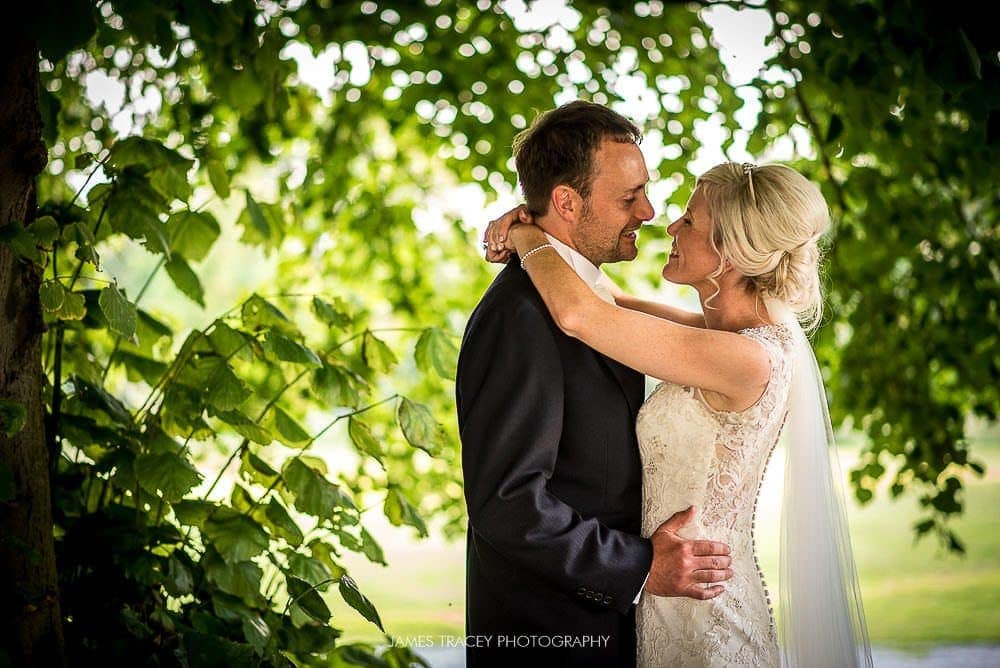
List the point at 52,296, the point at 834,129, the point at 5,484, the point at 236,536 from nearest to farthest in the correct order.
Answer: the point at 5,484
the point at 52,296
the point at 236,536
the point at 834,129

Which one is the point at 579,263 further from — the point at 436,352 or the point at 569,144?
the point at 436,352

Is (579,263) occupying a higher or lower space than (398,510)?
higher

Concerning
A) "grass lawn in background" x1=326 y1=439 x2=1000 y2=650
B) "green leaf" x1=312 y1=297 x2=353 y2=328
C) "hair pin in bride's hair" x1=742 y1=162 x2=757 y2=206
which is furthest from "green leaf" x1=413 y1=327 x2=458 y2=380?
"grass lawn in background" x1=326 y1=439 x2=1000 y2=650

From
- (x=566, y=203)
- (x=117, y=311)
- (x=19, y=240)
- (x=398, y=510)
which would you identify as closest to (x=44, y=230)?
(x=19, y=240)

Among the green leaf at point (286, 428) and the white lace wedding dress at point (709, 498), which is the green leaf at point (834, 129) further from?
the green leaf at point (286, 428)

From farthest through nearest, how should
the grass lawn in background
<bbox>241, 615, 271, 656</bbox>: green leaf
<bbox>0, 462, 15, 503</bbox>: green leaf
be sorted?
the grass lawn in background → <bbox>241, 615, 271, 656</bbox>: green leaf → <bbox>0, 462, 15, 503</bbox>: green leaf

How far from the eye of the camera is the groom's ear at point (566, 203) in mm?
2373

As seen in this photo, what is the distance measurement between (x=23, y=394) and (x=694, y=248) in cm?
151

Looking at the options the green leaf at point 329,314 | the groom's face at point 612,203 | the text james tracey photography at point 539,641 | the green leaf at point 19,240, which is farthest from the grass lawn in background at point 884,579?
the green leaf at point 19,240

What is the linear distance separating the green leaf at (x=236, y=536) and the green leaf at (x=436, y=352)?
21.0 inches

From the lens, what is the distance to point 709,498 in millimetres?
2234

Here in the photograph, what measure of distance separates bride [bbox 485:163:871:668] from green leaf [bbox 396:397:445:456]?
411 millimetres

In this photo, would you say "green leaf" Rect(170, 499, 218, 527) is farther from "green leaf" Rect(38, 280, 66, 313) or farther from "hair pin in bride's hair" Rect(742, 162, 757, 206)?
"hair pin in bride's hair" Rect(742, 162, 757, 206)

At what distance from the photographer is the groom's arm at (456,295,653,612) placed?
80.1 inches
